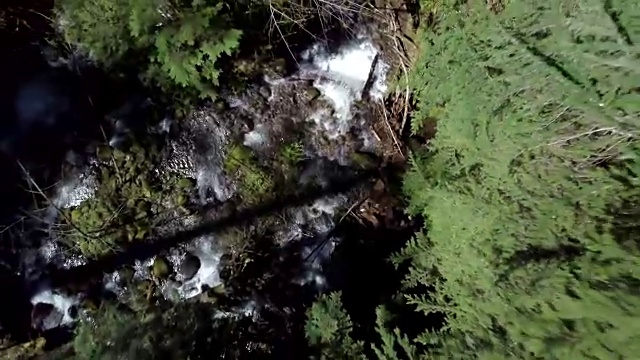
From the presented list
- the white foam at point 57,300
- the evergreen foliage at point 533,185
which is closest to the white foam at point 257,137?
the evergreen foliage at point 533,185

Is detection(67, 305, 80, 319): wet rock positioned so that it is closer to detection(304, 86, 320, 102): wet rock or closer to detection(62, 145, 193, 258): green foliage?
detection(62, 145, 193, 258): green foliage

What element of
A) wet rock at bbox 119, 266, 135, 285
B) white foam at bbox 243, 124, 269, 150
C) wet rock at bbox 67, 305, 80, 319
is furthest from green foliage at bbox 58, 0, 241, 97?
wet rock at bbox 67, 305, 80, 319

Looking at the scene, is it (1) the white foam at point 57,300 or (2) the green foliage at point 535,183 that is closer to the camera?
(2) the green foliage at point 535,183

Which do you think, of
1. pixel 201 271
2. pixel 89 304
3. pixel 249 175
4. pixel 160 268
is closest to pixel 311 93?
pixel 249 175

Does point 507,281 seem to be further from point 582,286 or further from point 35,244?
point 35,244

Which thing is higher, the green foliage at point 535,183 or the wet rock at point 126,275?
the green foliage at point 535,183

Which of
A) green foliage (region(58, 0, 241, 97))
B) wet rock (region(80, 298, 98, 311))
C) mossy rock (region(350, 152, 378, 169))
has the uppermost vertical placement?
green foliage (region(58, 0, 241, 97))

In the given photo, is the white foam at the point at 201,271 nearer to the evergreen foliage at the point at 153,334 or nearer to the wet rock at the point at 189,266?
the wet rock at the point at 189,266
